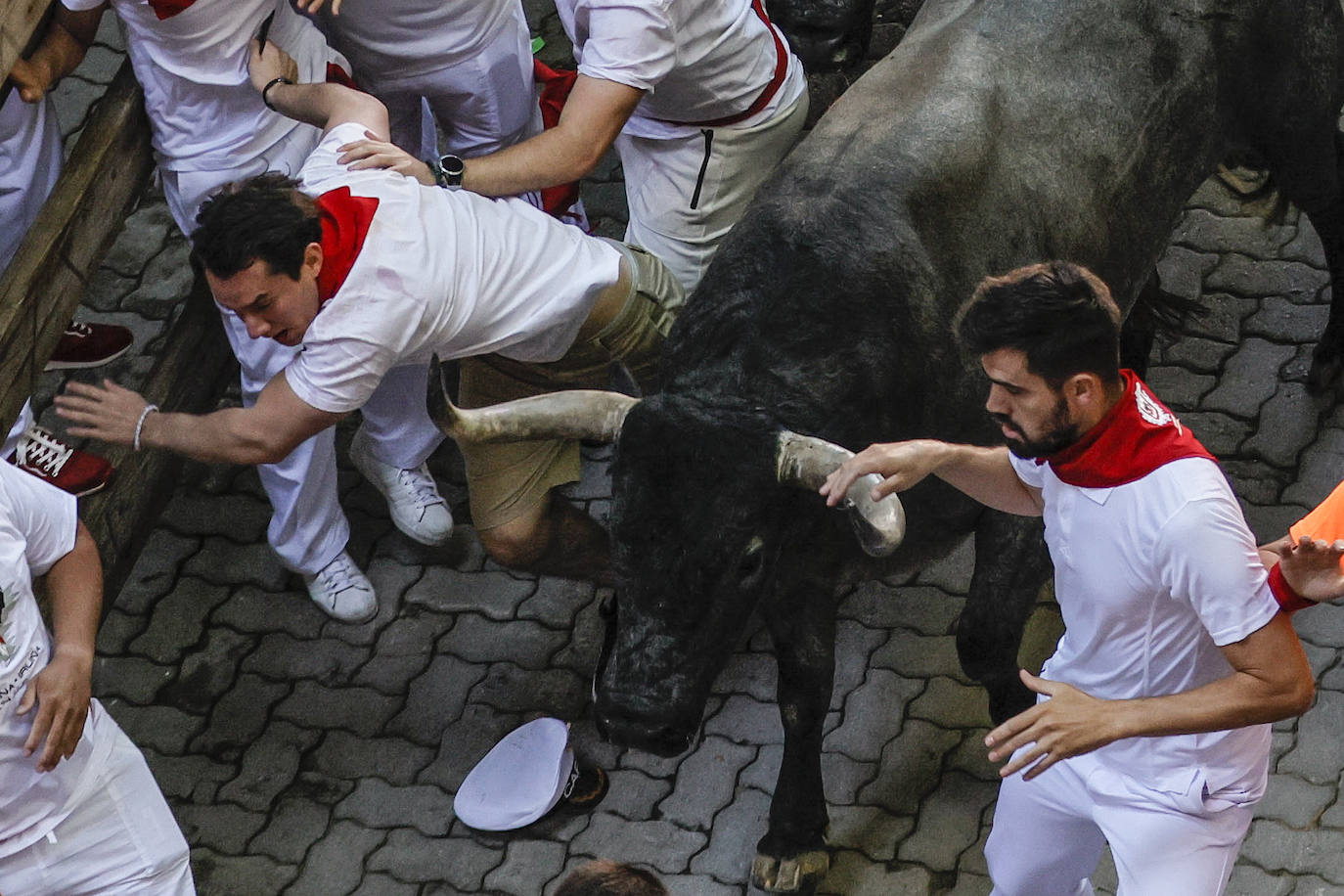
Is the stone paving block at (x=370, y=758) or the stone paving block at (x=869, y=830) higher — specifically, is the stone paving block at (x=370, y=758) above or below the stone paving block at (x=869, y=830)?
below

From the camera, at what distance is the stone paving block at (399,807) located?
5.46m

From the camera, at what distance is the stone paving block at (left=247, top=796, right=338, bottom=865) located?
213 inches

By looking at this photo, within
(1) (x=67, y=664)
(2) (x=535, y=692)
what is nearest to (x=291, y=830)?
(2) (x=535, y=692)

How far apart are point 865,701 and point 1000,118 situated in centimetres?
196

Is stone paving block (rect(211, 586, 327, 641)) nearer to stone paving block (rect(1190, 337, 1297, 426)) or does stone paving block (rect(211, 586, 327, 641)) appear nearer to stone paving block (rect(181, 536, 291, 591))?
stone paving block (rect(181, 536, 291, 591))

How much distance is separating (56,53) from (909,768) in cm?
356

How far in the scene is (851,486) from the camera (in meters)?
4.05

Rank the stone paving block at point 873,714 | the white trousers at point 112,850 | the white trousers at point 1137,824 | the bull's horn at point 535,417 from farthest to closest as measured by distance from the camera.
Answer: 1. the stone paving block at point 873,714
2. the bull's horn at point 535,417
3. the white trousers at point 112,850
4. the white trousers at point 1137,824

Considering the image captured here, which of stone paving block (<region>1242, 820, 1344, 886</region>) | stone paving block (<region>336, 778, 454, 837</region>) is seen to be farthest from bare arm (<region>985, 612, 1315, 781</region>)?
stone paving block (<region>336, 778, 454, 837</region>)

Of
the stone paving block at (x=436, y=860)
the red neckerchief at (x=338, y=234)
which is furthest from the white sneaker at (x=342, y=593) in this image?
the red neckerchief at (x=338, y=234)

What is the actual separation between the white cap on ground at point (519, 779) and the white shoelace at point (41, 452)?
1.66m

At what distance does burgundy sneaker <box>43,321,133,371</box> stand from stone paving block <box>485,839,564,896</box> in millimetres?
2690

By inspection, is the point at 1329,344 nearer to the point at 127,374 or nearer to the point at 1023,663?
the point at 1023,663

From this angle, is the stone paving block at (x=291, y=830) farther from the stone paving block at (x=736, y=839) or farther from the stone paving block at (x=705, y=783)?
the stone paving block at (x=736, y=839)
